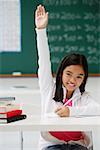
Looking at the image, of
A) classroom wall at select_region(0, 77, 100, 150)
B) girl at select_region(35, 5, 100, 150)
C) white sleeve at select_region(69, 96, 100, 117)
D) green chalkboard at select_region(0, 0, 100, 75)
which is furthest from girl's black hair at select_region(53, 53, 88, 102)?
green chalkboard at select_region(0, 0, 100, 75)

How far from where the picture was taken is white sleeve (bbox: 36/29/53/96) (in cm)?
186

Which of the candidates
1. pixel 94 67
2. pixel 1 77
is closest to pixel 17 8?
pixel 1 77

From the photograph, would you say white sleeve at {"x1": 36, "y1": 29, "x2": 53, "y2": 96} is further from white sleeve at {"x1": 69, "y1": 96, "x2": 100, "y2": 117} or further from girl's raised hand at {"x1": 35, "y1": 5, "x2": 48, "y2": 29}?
white sleeve at {"x1": 69, "y1": 96, "x2": 100, "y2": 117}

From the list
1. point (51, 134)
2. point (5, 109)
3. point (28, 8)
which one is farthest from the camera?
point (28, 8)

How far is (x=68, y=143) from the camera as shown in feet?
5.81

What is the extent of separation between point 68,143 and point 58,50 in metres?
1.85

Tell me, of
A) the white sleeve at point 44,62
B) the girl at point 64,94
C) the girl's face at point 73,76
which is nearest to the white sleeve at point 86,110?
the girl at point 64,94

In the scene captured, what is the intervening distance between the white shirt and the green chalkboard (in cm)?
155

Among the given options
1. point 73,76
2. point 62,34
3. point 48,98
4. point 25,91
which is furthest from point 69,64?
point 62,34

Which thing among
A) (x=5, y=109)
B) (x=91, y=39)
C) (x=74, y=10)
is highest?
(x=74, y=10)

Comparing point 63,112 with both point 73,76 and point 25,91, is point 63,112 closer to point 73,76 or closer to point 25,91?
point 73,76

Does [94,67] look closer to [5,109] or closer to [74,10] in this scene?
[74,10]

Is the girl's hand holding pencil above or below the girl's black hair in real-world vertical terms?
below

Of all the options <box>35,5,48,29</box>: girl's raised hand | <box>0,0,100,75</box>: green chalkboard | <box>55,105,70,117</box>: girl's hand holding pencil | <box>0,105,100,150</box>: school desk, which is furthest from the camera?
<box>0,0,100,75</box>: green chalkboard
